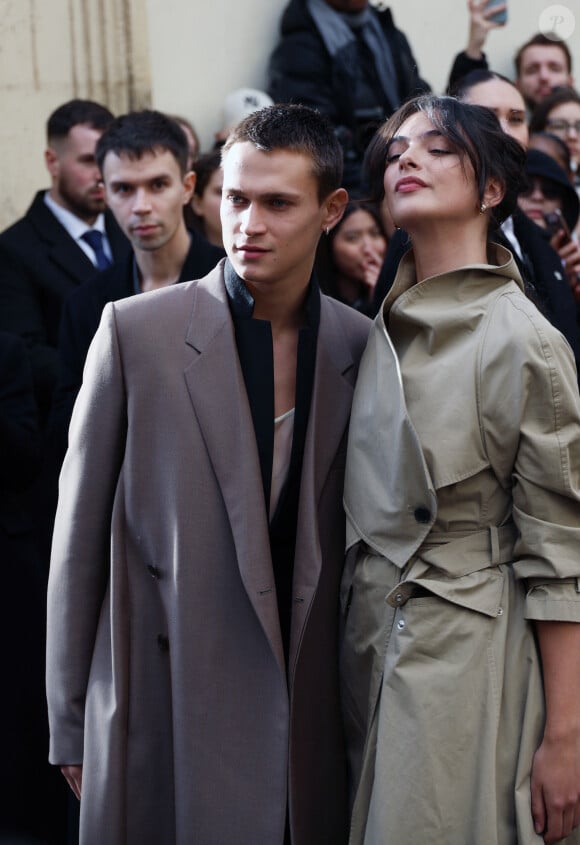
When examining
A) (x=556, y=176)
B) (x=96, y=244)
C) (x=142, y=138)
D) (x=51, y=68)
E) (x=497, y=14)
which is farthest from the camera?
(x=497, y=14)

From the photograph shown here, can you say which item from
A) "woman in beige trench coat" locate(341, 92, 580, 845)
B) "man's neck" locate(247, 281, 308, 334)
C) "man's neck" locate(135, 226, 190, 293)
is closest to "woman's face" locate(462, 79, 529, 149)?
"man's neck" locate(135, 226, 190, 293)

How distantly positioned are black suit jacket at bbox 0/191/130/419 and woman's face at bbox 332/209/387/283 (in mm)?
885

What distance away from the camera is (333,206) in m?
3.06

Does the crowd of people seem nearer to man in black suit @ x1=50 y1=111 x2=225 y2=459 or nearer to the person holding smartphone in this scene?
man in black suit @ x1=50 y1=111 x2=225 y2=459

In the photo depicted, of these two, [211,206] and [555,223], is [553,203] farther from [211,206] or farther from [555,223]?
[211,206]

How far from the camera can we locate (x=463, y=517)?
8.84 ft

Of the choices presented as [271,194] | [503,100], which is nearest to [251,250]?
[271,194]

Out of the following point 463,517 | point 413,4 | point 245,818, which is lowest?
→ point 245,818

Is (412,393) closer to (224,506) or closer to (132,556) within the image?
(224,506)

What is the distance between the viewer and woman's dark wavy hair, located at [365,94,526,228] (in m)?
2.85

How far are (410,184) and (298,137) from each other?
0.93ft

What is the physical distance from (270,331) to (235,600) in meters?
0.59

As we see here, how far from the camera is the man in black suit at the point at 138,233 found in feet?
13.5

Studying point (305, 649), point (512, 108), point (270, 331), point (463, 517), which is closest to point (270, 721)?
point (305, 649)
